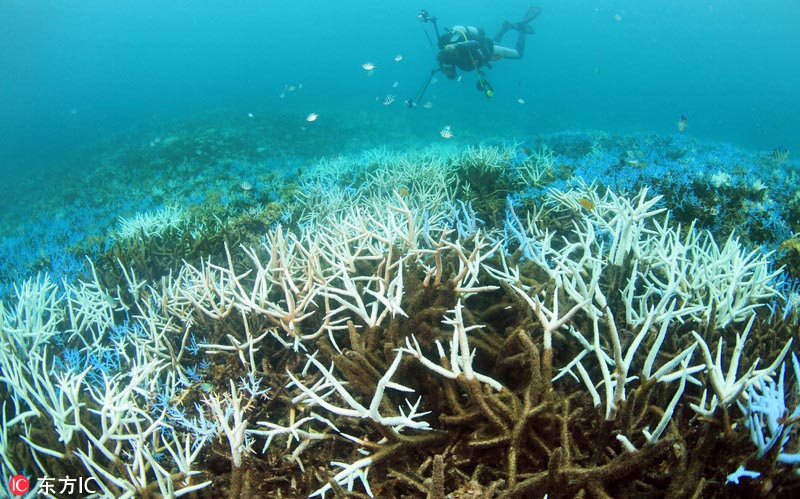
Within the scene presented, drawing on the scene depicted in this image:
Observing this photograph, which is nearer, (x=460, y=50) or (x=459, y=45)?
(x=459, y=45)

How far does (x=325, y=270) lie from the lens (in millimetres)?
3271

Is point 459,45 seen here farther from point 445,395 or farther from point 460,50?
point 445,395

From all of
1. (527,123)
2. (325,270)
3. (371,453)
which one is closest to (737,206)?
(325,270)
